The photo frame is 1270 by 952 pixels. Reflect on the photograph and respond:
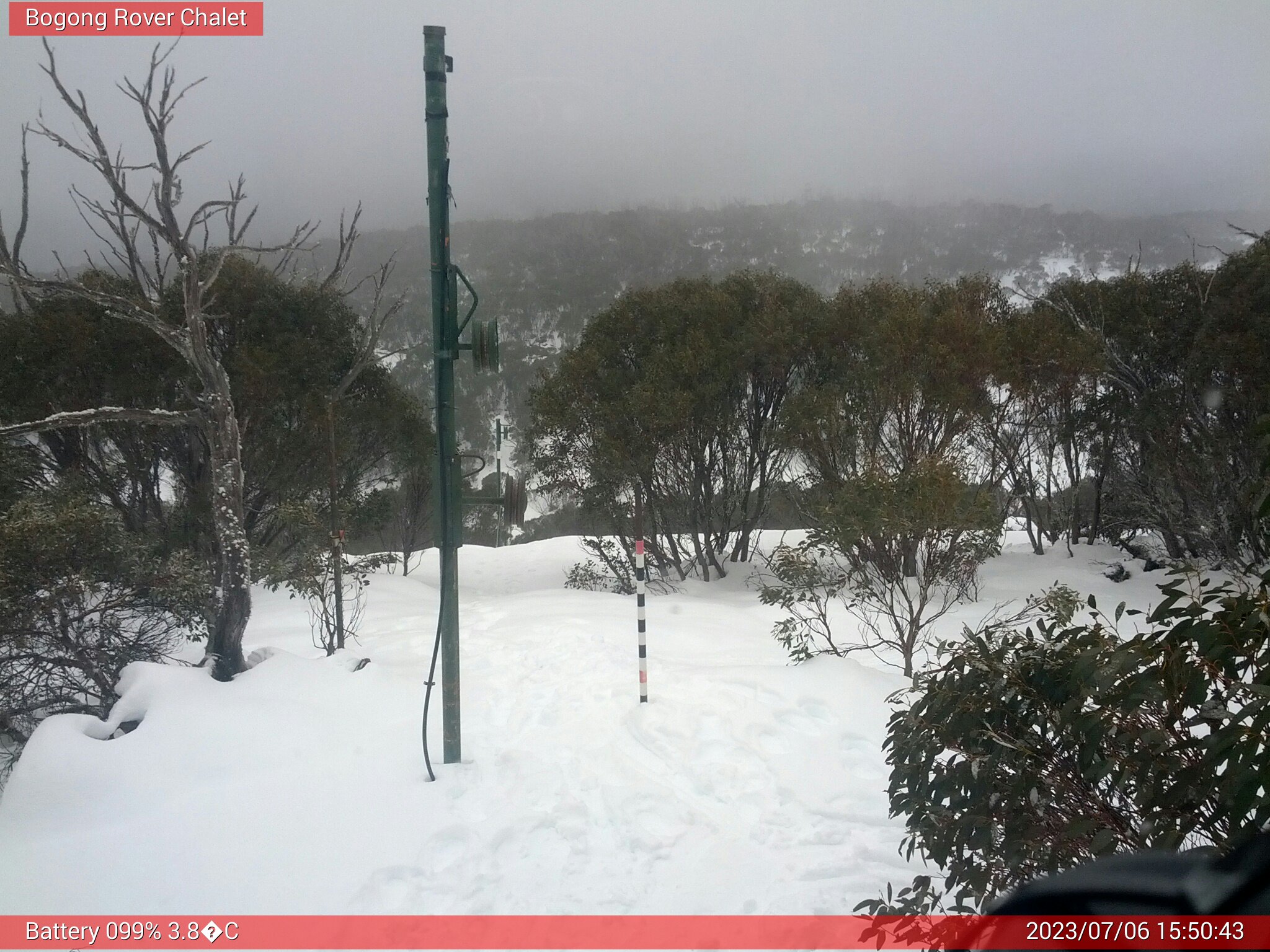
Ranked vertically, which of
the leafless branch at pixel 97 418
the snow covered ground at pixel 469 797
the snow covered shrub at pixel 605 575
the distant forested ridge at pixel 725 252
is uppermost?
the distant forested ridge at pixel 725 252

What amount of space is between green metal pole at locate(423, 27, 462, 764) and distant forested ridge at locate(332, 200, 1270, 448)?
0.52 metres

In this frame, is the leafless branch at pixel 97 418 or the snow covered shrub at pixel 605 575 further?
the snow covered shrub at pixel 605 575

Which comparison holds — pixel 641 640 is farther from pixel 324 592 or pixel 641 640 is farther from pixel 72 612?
pixel 72 612

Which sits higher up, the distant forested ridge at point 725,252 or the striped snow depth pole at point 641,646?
the distant forested ridge at point 725,252

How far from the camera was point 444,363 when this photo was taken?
3.86 m

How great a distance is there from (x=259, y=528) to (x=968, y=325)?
13835mm

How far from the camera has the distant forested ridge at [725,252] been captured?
40.0ft

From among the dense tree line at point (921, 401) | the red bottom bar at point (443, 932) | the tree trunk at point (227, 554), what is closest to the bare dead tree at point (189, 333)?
the tree trunk at point (227, 554)

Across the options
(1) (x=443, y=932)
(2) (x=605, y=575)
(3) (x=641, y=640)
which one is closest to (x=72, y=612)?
(3) (x=641, y=640)

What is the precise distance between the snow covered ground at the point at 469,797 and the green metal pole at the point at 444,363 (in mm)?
467

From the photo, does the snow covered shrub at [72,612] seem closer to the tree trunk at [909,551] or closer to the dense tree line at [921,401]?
the tree trunk at [909,551]

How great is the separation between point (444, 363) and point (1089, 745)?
3217 mm

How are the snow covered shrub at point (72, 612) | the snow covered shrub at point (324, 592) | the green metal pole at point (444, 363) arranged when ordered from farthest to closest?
the snow covered shrub at point (324, 592) → the snow covered shrub at point (72, 612) → the green metal pole at point (444, 363)

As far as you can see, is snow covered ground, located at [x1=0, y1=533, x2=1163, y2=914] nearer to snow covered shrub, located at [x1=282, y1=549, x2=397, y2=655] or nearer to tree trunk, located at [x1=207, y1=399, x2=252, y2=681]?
tree trunk, located at [x1=207, y1=399, x2=252, y2=681]
